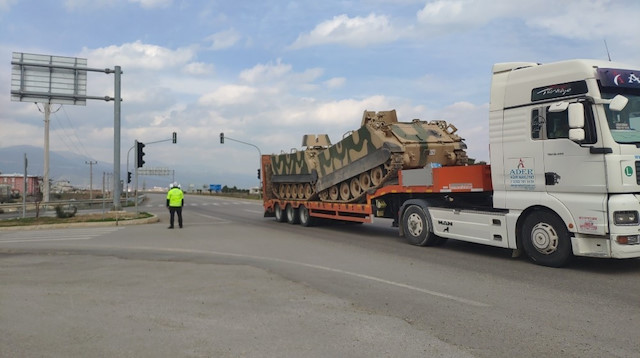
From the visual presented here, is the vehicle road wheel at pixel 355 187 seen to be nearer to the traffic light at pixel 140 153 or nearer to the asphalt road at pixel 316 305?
the asphalt road at pixel 316 305

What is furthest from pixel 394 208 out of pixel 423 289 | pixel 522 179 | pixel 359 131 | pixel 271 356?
pixel 271 356

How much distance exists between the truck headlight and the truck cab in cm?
1

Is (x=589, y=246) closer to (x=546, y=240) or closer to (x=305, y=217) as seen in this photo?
(x=546, y=240)

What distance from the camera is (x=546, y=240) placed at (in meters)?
7.69

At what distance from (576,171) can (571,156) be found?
249mm

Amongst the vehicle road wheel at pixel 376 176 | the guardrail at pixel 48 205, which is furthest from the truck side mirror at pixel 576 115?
the guardrail at pixel 48 205

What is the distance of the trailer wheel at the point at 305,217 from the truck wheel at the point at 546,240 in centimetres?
884

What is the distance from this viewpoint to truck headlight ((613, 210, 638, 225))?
6906 mm

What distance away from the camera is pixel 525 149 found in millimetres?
8086

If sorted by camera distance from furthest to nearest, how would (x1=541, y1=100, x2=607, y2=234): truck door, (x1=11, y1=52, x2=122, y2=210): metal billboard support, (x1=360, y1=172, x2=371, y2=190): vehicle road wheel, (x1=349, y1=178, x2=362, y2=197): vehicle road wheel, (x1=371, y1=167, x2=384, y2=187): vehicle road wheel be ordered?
(x1=11, y1=52, x2=122, y2=210): metal billboard support < (x1=349, y1=178, x2=362, y2=197): vehicle road wheel < (x1=360, y1=172, x2=371, y2=190): vehicle road wheel < (x1=371, y1=167, x2=384, y2=187): vehicle road wheel < (x1=541, y1=100, x2=607, y2=234): truck door

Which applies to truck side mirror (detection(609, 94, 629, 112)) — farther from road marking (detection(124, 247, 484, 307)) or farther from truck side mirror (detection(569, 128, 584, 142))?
road marking (detection(124, 247, 484, 307))

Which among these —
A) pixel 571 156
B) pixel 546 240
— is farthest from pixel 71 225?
pixel 571 156

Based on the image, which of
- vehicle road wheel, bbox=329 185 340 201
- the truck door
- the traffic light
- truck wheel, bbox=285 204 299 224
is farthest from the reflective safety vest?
the truck door

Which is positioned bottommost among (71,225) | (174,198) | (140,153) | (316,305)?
(316,305)
